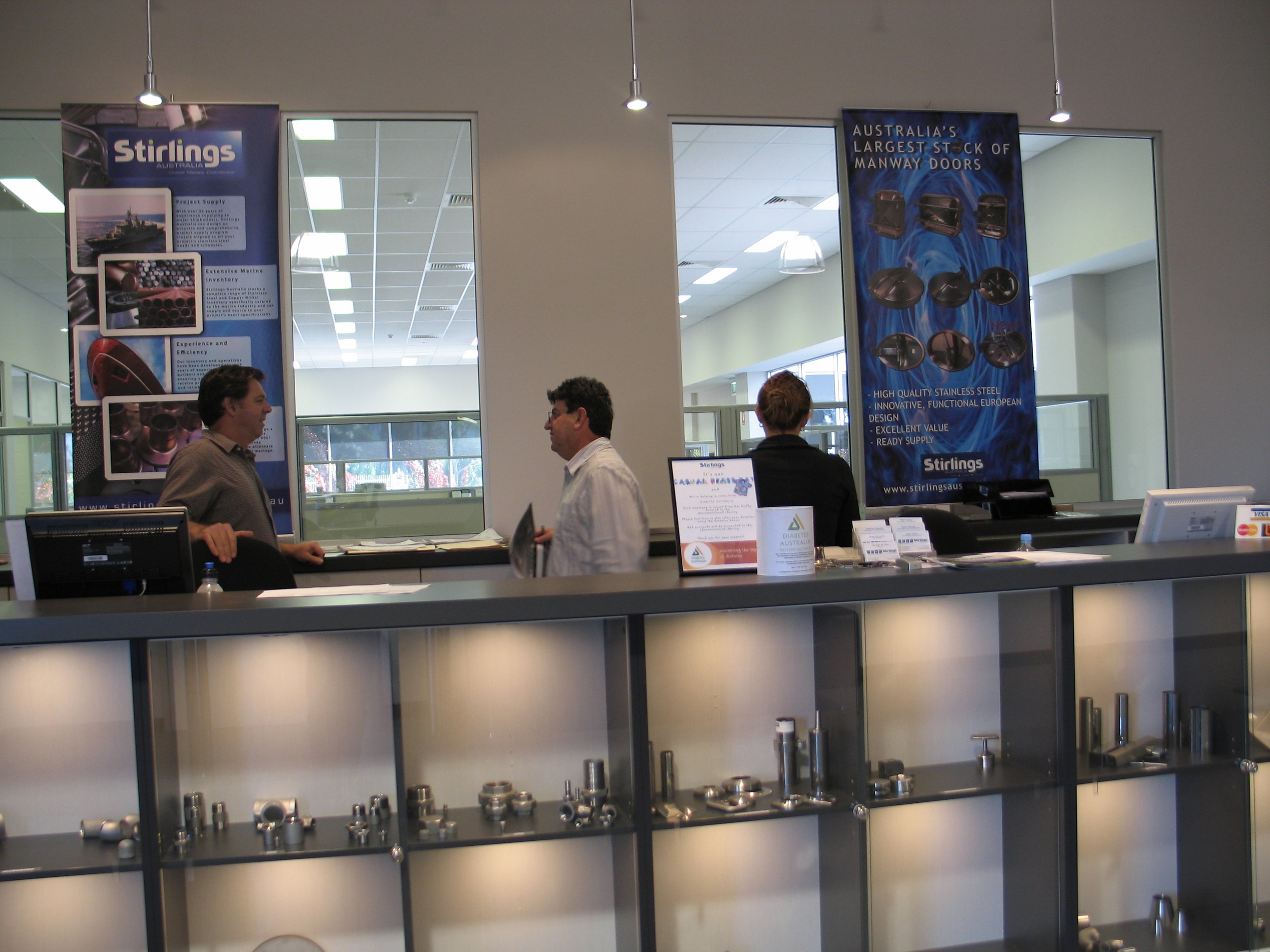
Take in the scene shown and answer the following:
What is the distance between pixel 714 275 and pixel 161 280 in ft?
20.9

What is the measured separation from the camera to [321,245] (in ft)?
19.6

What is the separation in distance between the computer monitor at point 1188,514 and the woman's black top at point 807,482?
0.85 m

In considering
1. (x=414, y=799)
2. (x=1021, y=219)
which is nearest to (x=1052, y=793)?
(x=414, y=799)

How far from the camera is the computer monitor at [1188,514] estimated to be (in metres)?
2.67

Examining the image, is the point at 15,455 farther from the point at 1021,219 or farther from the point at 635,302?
the point at 1021,219

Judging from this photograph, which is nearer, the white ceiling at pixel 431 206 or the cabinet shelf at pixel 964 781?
the cabinet shelf at pixel 964 781

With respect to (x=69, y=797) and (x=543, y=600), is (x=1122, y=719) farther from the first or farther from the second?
(x=69, y=797)

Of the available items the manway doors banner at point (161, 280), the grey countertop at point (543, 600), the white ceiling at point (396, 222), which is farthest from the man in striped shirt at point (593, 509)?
the manway doors banner at point (161, 280)

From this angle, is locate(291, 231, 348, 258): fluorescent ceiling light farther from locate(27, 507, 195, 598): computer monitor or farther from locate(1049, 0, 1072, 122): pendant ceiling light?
locate(1049, 0, 1072, 122): pendant ceiling light

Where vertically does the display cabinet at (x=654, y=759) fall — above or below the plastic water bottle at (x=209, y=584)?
below

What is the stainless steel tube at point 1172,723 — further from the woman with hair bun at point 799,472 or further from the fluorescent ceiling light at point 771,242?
the fluorescent ceiling light at point 771,242

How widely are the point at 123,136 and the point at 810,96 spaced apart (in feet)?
10.6

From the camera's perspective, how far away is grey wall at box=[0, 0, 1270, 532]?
431 cm

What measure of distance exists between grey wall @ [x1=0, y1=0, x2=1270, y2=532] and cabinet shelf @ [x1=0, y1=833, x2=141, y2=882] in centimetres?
269
